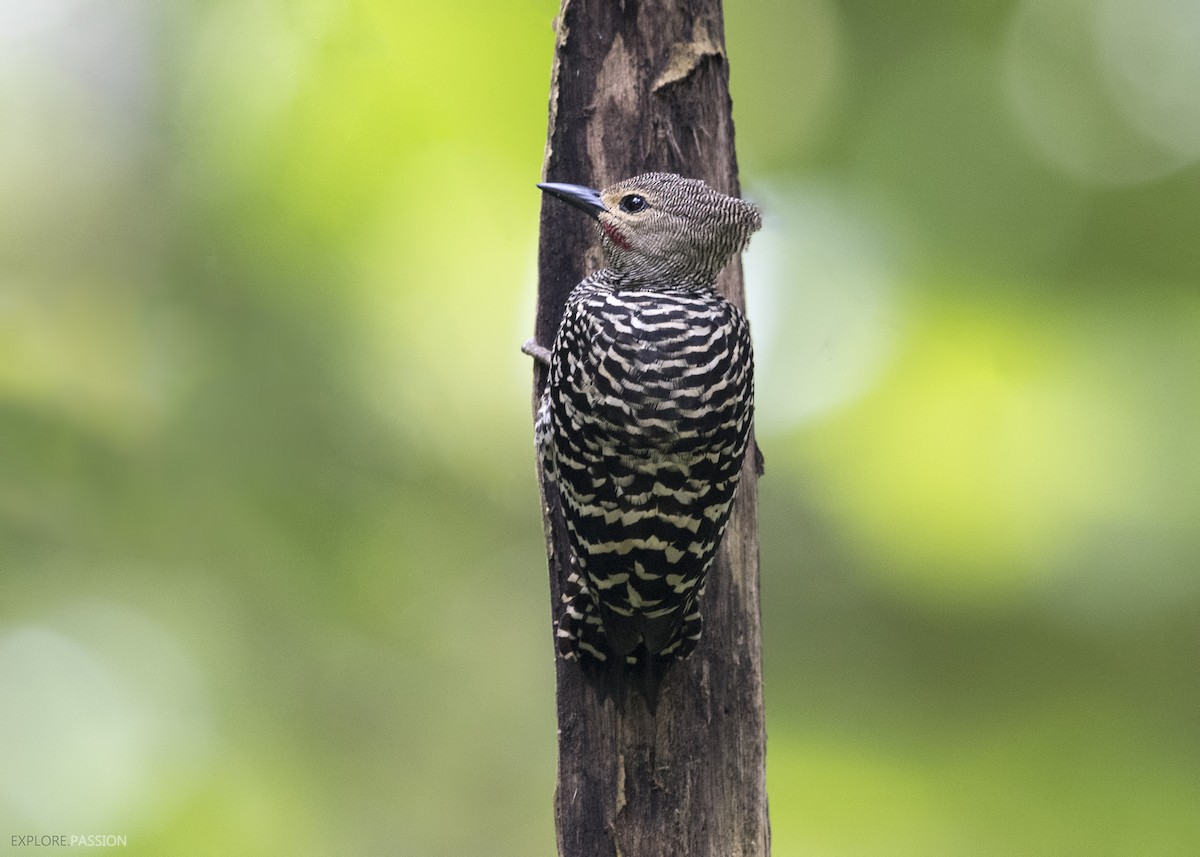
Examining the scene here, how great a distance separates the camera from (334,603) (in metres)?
3.76

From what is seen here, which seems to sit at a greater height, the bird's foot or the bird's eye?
the bird's eye

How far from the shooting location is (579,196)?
8.20 ft

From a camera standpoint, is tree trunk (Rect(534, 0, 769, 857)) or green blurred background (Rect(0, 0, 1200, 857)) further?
green blurred background (Rect(0, 0, 1200, 857))

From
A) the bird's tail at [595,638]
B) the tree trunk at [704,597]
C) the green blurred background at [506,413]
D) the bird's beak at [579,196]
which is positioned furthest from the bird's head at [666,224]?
the green blurred background at [506,413]

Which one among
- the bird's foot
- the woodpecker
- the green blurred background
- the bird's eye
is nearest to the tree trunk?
the bird's foot

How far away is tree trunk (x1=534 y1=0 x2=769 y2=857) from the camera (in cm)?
240

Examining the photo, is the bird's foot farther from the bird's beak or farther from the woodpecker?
the bird's beak

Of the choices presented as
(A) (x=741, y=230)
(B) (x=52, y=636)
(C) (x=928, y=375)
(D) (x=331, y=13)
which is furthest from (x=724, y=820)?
(D) (x=331, y=13)

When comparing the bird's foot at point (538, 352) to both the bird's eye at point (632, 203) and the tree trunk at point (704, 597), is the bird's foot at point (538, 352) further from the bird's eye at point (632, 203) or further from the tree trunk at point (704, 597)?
the bird's eye at point (632, 203)

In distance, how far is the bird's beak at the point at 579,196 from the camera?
2.50 m

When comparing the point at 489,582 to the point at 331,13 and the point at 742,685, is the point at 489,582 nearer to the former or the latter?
the point at 742,685

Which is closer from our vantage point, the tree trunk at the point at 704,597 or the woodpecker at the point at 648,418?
the woodpecker at the point at 648,418

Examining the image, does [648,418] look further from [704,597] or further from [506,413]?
[506,413]

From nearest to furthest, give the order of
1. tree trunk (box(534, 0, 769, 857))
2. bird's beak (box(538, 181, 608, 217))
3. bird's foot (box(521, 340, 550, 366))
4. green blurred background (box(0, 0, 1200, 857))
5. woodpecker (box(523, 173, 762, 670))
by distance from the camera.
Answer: woodpecker (box(523, 173, 762, 670)) < tree trunk (box(534, 0, 769, 857)) < bird's beak (box(538, 181, 608, 217)) < bird's foot (box(521, 340, 550, 366)) < green blurred background (box(0, 0, 1200, 857))
